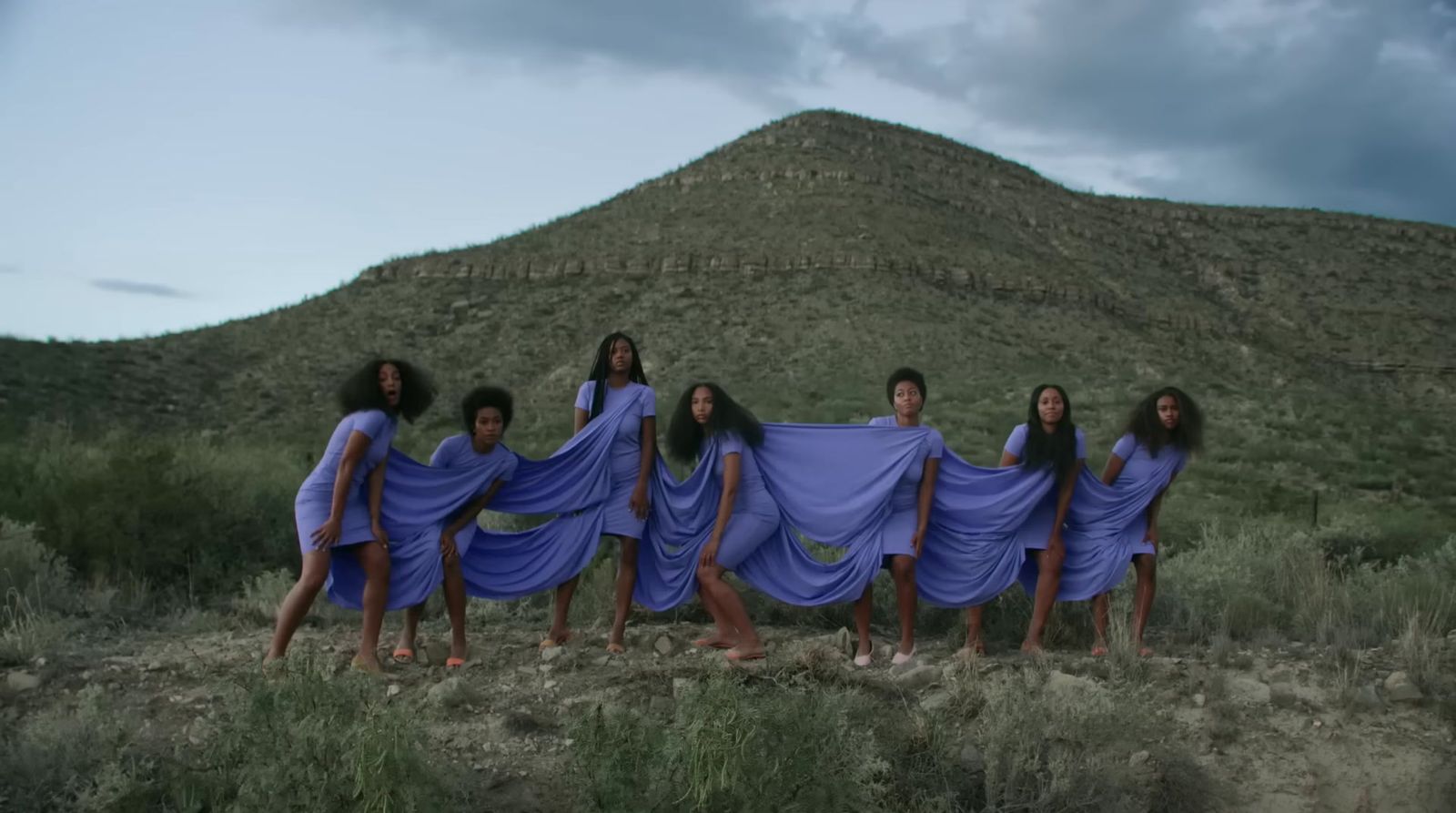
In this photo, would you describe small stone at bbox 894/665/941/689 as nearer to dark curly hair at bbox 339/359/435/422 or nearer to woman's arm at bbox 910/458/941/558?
woman's arm at bbox 910/458/941/558

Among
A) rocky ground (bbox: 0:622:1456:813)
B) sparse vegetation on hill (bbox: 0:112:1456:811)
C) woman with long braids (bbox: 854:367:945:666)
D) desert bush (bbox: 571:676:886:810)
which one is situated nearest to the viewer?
desert bush (bbox: 571:676:886:810)

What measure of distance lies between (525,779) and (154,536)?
538 cm

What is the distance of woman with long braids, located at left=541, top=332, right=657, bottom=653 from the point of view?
22.3 ft

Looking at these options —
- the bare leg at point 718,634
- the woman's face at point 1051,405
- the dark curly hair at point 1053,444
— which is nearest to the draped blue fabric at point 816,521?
the dark curly hair at point 1053,444

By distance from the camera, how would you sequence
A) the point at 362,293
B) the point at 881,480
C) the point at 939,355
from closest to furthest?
the point at 881,480 → the point at 939,355 → the point at 362,293

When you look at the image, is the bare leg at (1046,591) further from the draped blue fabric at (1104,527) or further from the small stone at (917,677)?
the small stone at (917,677)

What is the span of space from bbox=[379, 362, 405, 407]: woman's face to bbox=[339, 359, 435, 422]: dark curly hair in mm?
11

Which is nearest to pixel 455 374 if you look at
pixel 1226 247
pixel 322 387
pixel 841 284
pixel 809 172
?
pixel 322 387

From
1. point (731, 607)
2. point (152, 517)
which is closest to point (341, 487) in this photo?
point (731, 607)

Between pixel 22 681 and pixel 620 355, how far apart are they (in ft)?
12.2

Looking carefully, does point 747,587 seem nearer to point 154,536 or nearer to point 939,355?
point 154,536

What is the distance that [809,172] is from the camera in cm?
4838

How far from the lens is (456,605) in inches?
260

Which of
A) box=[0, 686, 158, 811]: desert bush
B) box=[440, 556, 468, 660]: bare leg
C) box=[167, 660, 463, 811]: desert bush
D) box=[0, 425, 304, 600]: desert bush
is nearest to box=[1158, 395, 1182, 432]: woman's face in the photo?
box=[440, 556, 468, 660]: bare leg
